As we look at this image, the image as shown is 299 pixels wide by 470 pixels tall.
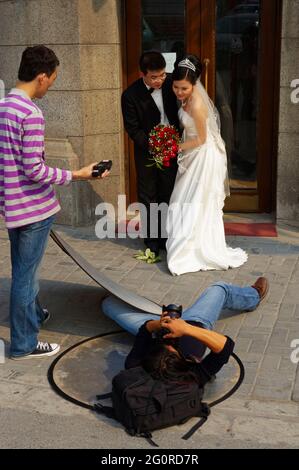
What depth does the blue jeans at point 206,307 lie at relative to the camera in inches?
198

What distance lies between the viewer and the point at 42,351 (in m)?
5.24

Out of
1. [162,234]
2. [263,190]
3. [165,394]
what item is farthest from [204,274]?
[165,394]

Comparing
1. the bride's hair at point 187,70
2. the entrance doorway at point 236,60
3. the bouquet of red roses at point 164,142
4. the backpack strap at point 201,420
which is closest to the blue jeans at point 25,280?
the backpack strap at point 201,420

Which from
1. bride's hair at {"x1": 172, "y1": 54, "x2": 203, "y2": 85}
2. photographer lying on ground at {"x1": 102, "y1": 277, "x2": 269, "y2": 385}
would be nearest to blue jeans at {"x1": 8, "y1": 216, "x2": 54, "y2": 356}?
photographer lying on ground at {"x1": 102, "y1": 277, "x2": 269, "y2": 385}

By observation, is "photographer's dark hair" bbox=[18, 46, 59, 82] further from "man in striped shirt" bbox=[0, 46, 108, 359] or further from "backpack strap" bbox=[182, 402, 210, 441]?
"backpack strap" bbox=[182, 402, 210, 441]

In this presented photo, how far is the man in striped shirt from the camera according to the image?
470 cm

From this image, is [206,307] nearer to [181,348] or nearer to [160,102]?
[181,348]

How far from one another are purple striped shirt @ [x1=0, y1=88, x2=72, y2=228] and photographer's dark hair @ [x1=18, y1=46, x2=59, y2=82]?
124 millimetres

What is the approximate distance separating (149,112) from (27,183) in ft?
8.41

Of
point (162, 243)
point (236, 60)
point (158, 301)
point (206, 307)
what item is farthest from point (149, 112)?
point (206, 307)

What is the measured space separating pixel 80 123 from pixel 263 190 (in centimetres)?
230

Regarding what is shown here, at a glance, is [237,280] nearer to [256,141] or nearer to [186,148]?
[186,148]

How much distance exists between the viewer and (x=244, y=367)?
4941 millimetres

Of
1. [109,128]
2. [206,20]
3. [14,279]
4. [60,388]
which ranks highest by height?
[206,20]
